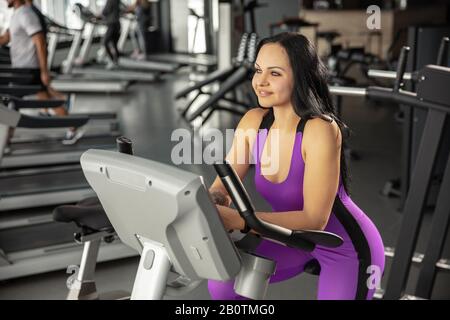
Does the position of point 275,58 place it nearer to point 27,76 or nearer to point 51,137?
point 27,76

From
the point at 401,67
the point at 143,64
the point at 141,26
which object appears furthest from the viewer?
the point at 141,26

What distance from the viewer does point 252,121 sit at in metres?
0.96

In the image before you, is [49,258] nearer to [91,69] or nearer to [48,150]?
[48,150]

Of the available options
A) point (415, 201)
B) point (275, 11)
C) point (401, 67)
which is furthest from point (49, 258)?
point (275, 11)

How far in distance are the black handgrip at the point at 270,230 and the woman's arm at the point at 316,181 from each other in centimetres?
2

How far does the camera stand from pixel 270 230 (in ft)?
2.97

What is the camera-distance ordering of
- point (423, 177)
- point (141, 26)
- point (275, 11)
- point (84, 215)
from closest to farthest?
point (84, 215) < point (423, 177) < point (141, 26) < point (275, 11)

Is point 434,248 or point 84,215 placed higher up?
point 84,215

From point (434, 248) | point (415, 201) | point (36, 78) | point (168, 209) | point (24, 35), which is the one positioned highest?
point (24, 35)

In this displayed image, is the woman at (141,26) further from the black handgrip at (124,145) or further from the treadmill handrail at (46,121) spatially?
the black handgrip at (124,145)

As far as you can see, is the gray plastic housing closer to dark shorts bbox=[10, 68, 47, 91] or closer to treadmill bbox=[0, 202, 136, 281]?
treadmill bbox=[0, 202, 136, 281]

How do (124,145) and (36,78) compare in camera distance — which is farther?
(36,78)

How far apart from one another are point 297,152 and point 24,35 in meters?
3.55
